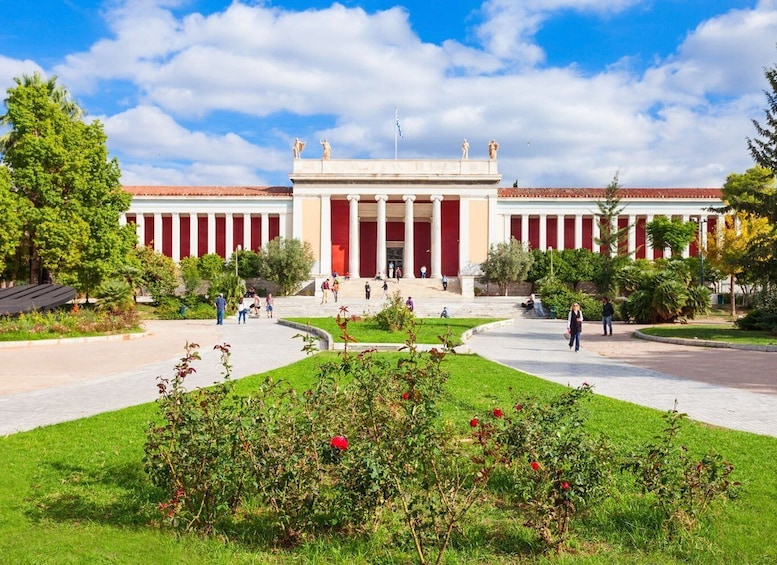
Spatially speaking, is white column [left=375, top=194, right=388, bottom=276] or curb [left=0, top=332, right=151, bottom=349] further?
white column [left=375, top=194, right=388, bottom=276]

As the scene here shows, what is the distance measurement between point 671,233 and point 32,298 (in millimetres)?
45350

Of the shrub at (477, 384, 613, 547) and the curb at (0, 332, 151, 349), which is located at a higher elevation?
the shrub at (477, 384, 613, 547)

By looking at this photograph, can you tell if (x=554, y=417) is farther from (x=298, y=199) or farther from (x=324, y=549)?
(x=298, y=199)

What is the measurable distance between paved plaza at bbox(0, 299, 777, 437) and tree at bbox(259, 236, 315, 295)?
22648mm

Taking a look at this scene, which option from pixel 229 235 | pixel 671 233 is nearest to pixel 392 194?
pixel 229 235

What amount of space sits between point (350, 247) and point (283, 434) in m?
48.3

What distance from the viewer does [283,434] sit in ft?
13.4

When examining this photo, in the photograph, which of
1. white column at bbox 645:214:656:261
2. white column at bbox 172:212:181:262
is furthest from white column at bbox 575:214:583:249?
white column at bbox 172:212:181:262

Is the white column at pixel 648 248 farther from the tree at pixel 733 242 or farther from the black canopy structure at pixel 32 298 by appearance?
the black canopy structure at pixel 32 298

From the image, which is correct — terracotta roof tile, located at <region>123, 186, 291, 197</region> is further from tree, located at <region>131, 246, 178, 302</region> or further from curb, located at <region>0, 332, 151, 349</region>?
curb, located at <region>0, 332, 151, 349</region>

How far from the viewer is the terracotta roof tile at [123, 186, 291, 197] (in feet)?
175

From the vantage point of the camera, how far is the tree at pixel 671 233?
48.8 m

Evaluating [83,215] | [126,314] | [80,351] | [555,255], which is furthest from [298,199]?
[80,351]

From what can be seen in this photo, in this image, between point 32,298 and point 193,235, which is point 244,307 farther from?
point 193,235
